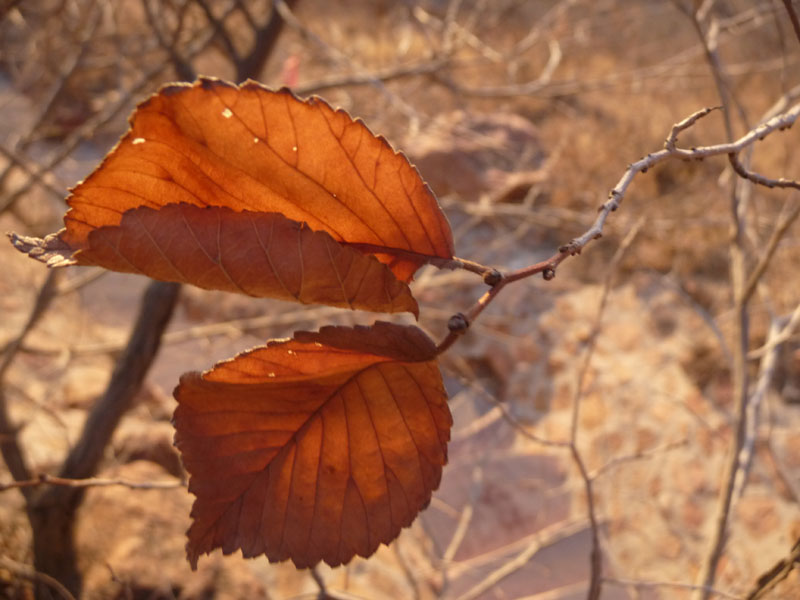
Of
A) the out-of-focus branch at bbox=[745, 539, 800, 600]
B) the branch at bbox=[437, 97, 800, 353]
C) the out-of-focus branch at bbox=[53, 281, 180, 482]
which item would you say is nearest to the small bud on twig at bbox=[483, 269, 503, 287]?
the branch at bbox=[437, 97, 800, 353]

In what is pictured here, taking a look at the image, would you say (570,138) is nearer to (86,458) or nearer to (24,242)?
(86,458)

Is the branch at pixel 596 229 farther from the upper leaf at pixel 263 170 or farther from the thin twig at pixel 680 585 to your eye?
the thin twig at pixel 680 585

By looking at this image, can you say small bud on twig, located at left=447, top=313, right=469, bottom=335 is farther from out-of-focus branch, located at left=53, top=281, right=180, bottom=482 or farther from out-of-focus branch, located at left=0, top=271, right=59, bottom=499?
out-of-focus branch, located at left=0, top=271, right=59, bottom=499

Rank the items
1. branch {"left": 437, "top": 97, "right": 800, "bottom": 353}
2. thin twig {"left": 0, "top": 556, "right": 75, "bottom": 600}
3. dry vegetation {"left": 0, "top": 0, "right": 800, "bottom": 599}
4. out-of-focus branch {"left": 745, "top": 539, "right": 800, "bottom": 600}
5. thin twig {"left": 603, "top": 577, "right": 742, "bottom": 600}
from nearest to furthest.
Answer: branch {"left": 437, "top": 97, "right": 800, "bottom": 353} < out-of-focus branch {"left": 745, "top": 539, "right": 800, "bottom": 600} < thin twig {"left": 603, "top": 577, "right": 742, "bottom": 600} < thin twig {"left": 0, "top": 556, "right": 75, "bottom": 600} < dry vegetation {"left": 0, "top": 0, "right": 800, "bottom": 599}

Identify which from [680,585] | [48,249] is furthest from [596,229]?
[680,585]

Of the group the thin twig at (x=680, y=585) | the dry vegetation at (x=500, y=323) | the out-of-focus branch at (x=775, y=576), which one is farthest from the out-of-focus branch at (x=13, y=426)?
the out-of-focus branch at (x=775, y=576)

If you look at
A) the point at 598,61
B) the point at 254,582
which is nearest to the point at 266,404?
the point at 254,582
